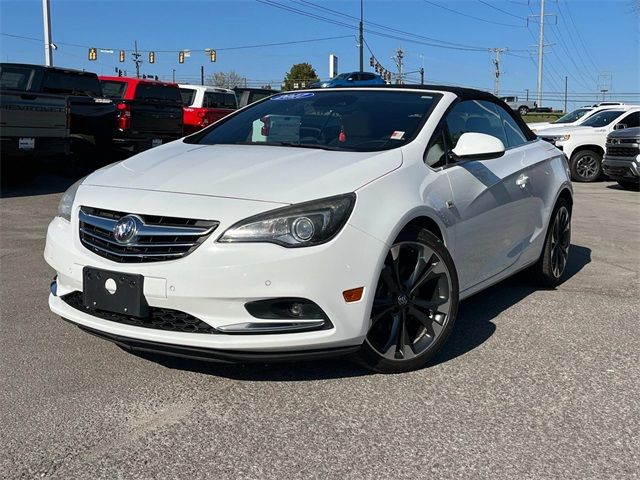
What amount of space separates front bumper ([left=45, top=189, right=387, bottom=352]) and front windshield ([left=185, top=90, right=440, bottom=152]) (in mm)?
930

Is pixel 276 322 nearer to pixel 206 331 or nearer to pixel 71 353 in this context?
pixel 206 331

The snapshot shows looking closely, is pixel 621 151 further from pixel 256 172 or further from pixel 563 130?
pixel 256 172

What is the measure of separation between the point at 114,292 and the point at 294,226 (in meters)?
0.90

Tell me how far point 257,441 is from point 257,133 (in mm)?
2254

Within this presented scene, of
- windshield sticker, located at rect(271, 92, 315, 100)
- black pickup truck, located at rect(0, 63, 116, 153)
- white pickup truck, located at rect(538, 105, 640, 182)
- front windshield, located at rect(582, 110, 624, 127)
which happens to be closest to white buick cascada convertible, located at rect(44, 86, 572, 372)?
windshield sticker, located at rect(271, 92, 315, 100)

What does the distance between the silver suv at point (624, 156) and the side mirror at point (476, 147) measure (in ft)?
35.7

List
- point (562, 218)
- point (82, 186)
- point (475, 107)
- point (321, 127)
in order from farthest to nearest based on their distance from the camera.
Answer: point (562, 218) → point (475, 107) → point (321, 127) → point (82, 186)

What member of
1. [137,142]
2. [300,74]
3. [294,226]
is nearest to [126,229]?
[294,226]

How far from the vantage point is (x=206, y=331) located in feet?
9.93

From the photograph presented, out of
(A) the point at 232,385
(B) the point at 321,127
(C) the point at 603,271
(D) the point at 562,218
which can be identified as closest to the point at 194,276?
(A) the point at 232,385

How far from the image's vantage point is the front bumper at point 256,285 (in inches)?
115

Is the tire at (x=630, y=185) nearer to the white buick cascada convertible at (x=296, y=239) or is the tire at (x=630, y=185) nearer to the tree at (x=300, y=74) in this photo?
the white buick cascada convertible at (x=296, y=239)

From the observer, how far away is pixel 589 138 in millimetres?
15836

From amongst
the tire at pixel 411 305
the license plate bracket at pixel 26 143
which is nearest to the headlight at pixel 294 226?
the tire at pixel 411 305
